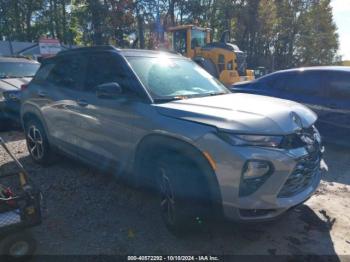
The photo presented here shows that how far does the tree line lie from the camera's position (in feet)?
88.8

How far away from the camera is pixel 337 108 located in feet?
18.9

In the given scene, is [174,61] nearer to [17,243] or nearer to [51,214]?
[51,214]

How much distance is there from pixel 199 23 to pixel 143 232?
31157mm

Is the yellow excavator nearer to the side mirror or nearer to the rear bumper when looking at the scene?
the side mirror

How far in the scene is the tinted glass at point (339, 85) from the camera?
5742mm

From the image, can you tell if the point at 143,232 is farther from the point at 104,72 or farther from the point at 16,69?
the point at 16,69

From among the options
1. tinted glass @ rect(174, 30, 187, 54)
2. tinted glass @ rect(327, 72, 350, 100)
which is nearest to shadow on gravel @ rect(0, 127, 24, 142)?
tinted glass @ rect(327, 72, 350, 100)

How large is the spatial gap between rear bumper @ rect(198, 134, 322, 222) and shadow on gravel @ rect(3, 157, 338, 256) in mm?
517

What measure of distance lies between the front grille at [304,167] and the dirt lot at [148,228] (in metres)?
0.61

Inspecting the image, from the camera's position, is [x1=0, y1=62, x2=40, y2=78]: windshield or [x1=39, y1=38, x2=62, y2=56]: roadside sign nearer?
[x1=0, y1=62, x2=40, y2=78]: windshield

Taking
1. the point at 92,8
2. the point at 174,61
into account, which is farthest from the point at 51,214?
the point at 92,8

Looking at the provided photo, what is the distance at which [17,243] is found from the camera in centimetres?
281

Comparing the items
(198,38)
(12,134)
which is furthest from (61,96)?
(198,38)

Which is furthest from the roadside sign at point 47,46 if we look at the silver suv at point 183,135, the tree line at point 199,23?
the silver suv at point 183,135
